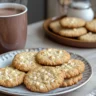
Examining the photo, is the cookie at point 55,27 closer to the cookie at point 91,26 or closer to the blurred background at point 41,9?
the cookie at point 91,26

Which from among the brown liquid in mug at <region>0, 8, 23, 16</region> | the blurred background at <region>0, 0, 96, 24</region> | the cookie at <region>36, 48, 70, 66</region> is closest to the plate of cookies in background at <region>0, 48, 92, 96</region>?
the cookie at <region>36, 48, 70, 66</region>

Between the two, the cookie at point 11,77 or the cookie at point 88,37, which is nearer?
the cookie at point 11,77

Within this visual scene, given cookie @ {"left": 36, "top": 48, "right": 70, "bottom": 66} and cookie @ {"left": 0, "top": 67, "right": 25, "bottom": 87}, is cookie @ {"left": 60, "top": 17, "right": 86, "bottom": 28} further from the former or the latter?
cookie @ {"left": 0, "top": 67, "right": 25, "bottom": 87}

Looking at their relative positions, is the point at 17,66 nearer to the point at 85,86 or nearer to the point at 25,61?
the point at 25,61

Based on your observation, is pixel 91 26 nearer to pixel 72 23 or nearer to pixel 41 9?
pixel 72 23

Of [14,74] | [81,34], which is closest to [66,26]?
[81,34]

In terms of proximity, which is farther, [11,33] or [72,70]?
[11,33]

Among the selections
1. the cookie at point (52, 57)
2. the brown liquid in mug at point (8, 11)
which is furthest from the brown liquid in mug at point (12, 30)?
the cookie at point (52, 57)
